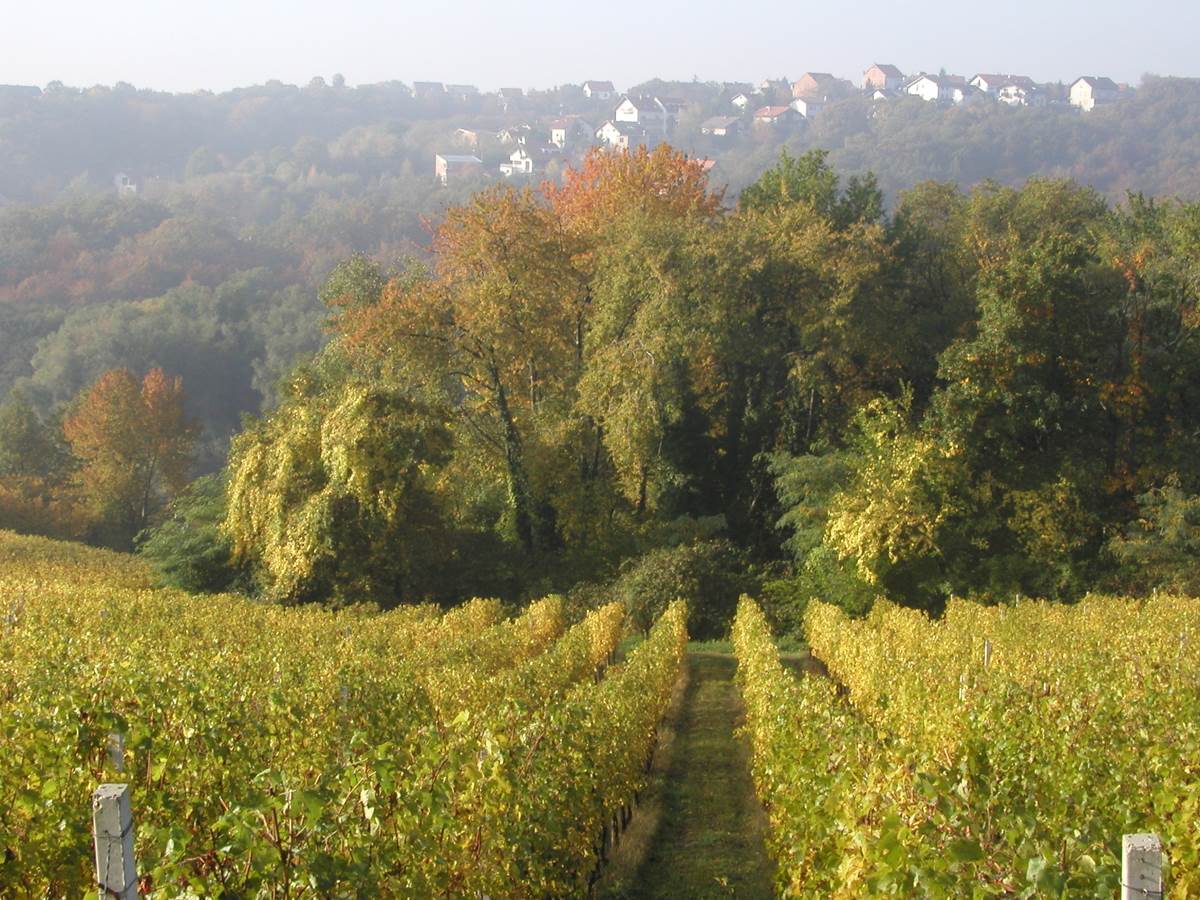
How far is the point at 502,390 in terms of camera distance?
26.3 m

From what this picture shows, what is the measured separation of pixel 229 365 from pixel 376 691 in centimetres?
5412

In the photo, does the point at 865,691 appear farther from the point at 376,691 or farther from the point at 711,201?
the point at 711,201

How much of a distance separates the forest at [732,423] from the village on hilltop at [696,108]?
232 ft

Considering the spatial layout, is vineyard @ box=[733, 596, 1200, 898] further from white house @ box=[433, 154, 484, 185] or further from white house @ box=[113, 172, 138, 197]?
white house @ box=[113, 172, 138, 197]

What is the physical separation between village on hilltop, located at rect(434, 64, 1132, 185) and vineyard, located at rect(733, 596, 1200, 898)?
85.9 metres

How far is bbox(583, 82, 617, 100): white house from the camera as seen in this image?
500 ft

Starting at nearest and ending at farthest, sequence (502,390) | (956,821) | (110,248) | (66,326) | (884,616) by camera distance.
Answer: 1. (956,821)
2. (884,616)
3. (502,390)
4. (66,326)
5. (110,248)

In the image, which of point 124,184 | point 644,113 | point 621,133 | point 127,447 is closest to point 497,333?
point 127,447

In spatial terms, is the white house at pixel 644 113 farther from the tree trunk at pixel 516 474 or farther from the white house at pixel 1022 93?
the tree trunk at pixel 516 474

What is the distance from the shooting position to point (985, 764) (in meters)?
7.14

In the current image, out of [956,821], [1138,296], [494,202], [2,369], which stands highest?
[494,202]

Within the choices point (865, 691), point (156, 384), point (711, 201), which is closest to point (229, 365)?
point (156, 384)

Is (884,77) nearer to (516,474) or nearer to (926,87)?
(926,87)

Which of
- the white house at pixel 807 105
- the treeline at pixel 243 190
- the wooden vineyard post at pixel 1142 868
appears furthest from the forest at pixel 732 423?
the white house at pixel 807 105
